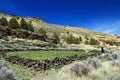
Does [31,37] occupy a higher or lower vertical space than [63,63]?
higher

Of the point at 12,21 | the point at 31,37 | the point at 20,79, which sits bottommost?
the point at 20,79

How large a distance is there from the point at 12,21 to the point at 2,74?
75.4m

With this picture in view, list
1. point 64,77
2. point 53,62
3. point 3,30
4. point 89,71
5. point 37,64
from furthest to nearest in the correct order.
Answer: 1. point 3,30
2. point 53,62
3. point 37,64
4. point 89,71
5. point 64,77

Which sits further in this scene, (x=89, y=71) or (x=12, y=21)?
(x=12, y=21)

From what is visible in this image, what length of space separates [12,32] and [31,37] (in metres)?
6.19

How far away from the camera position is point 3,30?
222ft

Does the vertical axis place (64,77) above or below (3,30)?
below

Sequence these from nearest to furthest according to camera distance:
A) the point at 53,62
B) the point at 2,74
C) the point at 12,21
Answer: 1. the point at 2,74
2. the point at 53,62
3. the point at 12,21

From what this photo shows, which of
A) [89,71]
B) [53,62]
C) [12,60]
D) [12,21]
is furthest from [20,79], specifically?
[12,21]

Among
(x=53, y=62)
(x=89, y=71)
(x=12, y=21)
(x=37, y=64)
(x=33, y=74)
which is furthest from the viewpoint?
(x=12, y=21)

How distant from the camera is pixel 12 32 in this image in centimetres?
6931

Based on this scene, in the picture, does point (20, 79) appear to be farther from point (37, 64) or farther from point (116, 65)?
point (116, 65)

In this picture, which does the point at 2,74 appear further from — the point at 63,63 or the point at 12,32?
the point at 12,32

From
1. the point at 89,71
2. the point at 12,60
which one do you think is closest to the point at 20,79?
the point at 89,71
